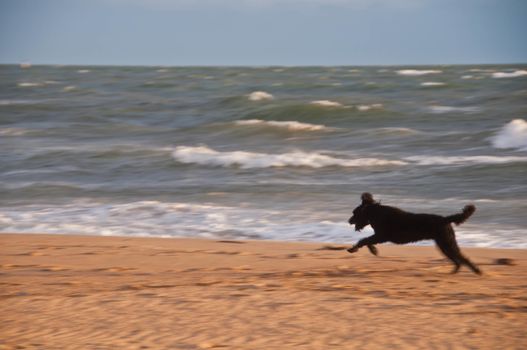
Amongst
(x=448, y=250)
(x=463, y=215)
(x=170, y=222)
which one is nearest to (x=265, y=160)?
(x=170, y=222)

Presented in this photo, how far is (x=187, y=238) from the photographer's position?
1107cm

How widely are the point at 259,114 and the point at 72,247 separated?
2262 cm

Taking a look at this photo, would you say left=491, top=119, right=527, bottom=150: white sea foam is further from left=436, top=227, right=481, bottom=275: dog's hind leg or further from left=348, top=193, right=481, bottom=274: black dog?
left=436, top=227, right=481, bottom=275: dog's hind leg

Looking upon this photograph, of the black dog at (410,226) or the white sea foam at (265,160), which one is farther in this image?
the white sea foam at (265,160)

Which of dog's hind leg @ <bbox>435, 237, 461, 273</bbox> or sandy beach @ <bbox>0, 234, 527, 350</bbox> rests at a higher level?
dog's hind leg @ <bbox>435, 237, 461, 273</bbox>

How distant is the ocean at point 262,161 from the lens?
12570 mm

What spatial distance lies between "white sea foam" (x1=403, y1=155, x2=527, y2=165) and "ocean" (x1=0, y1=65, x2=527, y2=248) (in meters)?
0.05

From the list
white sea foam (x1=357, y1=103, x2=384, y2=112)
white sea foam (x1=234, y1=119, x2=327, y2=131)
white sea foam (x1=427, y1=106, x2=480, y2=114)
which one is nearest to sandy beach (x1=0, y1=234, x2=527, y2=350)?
white sea foam (x1=234, y1=119, x2=327, y2=131)

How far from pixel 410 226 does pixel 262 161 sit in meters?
12.7

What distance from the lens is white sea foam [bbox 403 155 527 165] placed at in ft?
63.0

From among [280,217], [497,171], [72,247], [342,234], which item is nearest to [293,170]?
[497,171]

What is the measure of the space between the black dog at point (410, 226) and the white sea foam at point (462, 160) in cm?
1157

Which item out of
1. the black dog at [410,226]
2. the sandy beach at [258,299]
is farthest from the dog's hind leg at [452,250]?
the sandy beach at [258,299]

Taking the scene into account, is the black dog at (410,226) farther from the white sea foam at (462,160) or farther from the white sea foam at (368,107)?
the white sea foam at (368,107)
